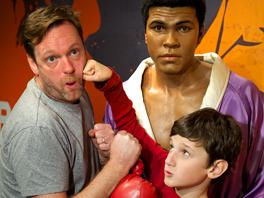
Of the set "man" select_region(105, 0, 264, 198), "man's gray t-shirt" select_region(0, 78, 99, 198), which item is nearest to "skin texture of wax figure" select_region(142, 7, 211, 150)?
"man" select_region(105, 0, 264, 198)

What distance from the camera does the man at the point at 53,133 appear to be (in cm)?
98

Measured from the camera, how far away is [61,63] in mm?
1111

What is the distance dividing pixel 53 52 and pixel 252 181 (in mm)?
1060

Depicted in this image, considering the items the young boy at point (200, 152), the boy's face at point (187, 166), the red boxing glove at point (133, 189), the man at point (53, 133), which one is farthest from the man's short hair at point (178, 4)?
the red boxing glove at point (133, 189)

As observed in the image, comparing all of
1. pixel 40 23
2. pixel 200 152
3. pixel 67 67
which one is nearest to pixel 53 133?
pixel 67 67

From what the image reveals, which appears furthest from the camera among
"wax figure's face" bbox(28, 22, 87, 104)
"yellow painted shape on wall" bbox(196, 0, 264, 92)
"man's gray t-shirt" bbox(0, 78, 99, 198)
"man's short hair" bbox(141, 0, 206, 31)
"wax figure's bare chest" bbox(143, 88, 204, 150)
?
"yellow painted shape on wall" bbox(196, 0, 264, 92)

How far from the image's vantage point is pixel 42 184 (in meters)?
0.97

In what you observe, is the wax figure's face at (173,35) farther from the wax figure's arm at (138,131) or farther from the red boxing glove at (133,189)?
the red boxing glove at (133,189)

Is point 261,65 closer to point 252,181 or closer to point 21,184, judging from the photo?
point 252,181

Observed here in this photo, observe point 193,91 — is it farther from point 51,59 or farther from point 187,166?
point 51,59

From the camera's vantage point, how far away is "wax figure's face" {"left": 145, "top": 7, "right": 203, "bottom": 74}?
1.26 metres

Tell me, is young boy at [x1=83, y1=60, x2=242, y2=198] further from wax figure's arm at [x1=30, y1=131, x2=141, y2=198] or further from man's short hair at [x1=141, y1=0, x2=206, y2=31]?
man's short hair at [x1=141, y1=0, x2=206, y2=31]

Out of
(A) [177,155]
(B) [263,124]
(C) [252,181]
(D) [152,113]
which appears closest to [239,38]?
(B) [263,124]

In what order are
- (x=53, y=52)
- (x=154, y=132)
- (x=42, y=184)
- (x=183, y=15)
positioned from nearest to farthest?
(x=42, y=184)
(x=53, y=52)
(x=183, y=15)
(x=154, y=132)
